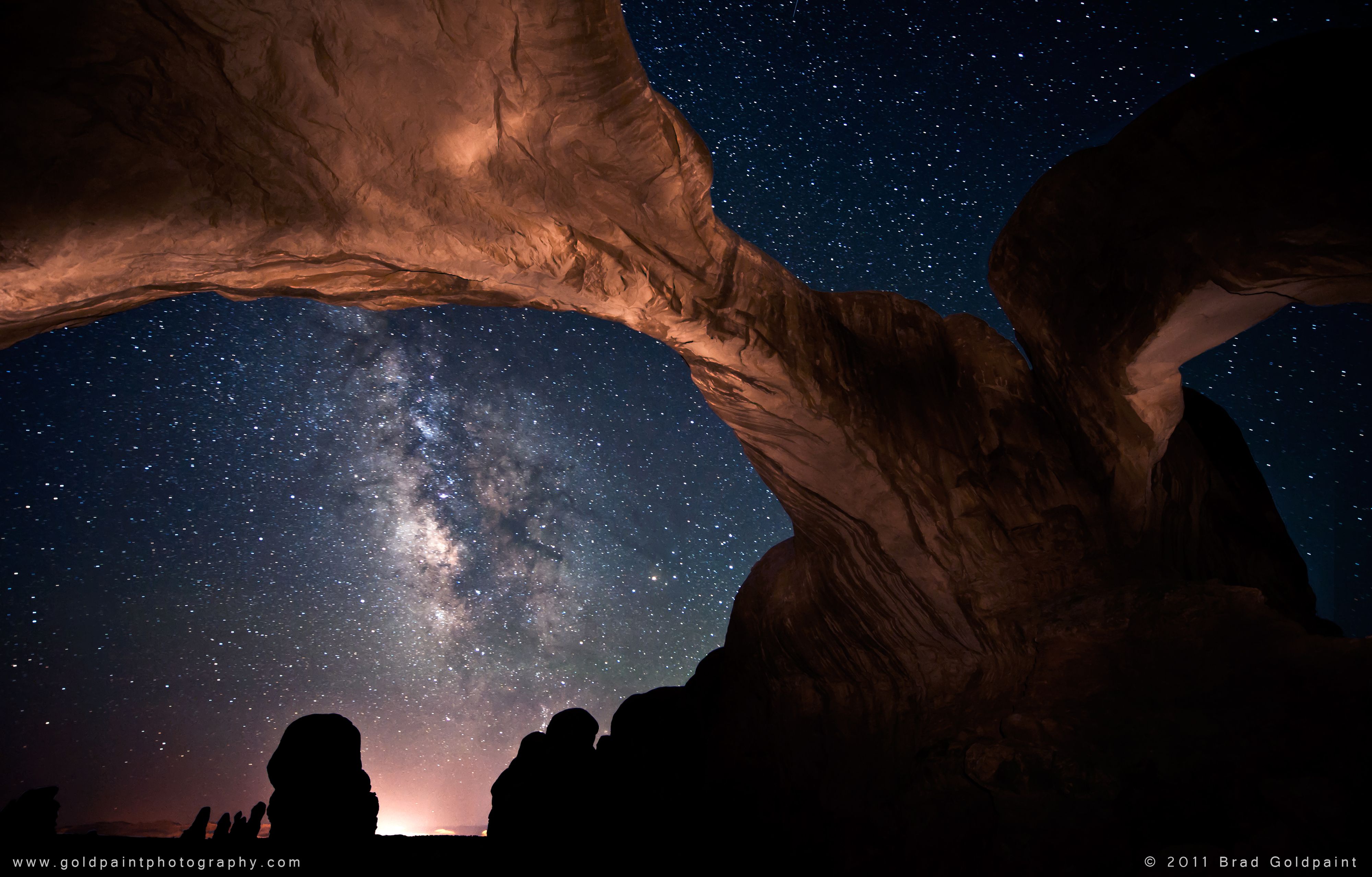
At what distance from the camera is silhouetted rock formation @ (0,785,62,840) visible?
8.70m

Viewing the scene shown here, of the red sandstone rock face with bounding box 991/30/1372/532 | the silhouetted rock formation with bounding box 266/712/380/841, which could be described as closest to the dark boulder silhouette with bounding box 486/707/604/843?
the silhouetted rock formation with bounding box 266/712/380/841

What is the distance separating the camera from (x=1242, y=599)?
450 centimetres

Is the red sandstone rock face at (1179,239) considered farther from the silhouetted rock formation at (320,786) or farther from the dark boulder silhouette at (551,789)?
the silhouetted rock formation at (320,786)

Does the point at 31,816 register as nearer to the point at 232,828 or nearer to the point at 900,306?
the point at 232,828

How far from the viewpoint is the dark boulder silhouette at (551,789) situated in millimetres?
8898

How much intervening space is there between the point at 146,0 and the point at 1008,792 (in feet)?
23.7

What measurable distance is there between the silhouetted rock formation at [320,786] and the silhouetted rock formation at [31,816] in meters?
3.39

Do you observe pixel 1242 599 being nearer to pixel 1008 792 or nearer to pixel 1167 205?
pixel 1008 792

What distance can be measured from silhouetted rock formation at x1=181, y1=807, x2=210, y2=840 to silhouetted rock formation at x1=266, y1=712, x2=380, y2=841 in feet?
8.36

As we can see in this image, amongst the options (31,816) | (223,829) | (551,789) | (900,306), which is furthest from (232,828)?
(900,306)

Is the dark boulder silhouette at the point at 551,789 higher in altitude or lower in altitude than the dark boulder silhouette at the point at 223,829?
lower

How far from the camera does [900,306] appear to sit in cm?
649

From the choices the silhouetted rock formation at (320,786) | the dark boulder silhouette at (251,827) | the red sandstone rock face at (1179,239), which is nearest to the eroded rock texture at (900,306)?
the red sandstone rock face at (1179,239)

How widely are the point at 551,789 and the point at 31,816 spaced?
316 inches
